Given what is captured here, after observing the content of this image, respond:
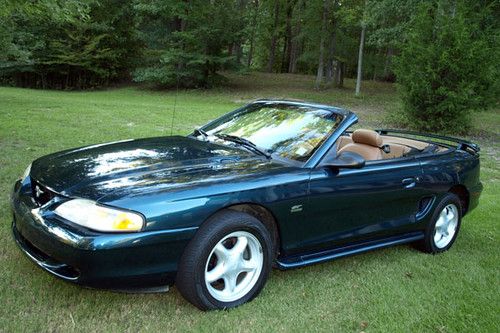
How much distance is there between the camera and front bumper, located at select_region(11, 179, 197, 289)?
2623 mm

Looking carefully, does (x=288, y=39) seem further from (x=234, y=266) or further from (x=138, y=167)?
(x=234, y=266)

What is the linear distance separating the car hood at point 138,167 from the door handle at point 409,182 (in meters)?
1.29

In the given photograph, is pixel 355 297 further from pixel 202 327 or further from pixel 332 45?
pixel 332 45

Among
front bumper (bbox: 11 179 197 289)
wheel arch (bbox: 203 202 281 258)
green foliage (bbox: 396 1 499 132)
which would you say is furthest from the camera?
green foliage (bbox: 396 1 499 132)

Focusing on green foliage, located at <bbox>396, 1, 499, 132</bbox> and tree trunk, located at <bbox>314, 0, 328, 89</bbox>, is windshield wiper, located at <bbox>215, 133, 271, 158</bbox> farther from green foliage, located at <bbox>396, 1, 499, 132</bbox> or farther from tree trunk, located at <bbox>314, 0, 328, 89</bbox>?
tree trunk, located at <bbox>314, 0, 328, 89</bbox>

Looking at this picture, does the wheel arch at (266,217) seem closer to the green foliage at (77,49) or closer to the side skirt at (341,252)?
the side skirt at (341,252)

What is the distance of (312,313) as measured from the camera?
123 inches

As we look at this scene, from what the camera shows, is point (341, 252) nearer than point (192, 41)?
Yes

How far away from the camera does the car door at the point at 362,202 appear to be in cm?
345

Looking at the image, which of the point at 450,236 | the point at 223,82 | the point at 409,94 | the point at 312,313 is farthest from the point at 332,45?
the point at 312,313

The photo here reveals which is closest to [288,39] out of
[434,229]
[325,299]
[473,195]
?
[473,195]

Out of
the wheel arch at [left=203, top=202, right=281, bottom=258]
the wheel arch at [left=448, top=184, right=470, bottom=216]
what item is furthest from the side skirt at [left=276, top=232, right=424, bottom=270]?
the wheel arch at [left=448, top=184, right=470, bottom=216]

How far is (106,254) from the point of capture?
2.62 m

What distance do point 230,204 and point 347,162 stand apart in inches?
39.2
